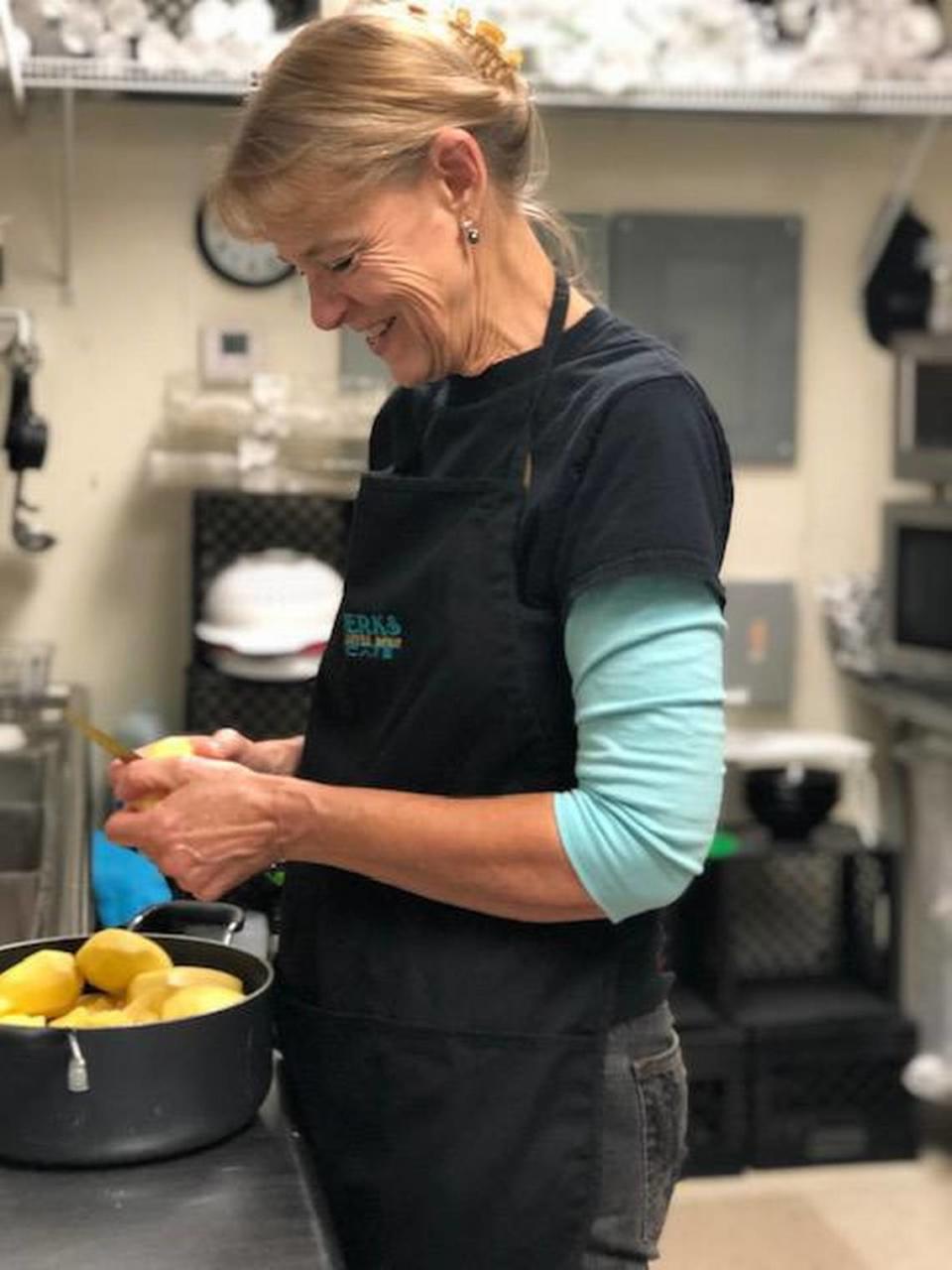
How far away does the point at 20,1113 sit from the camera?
1129 mm

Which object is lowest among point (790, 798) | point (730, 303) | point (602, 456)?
point (790, 798)

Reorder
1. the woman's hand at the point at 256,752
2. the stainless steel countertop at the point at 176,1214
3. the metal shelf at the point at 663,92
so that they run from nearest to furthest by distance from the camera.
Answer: the stainless steel countertop at the point at 176,1214
the woman's hand at the point at 256,752
the metal shelf at the point at 663,92

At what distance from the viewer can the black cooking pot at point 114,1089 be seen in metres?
1.12

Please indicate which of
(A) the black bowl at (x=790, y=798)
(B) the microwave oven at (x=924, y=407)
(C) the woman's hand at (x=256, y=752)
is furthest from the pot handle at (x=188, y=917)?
(B) the microwave oven at (x=924, y=407)

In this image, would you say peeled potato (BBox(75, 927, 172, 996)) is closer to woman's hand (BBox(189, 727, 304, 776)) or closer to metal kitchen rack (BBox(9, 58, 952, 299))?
woman's hand (BBox(189, 727, 304, 776))

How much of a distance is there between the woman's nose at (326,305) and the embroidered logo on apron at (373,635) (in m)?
0.20

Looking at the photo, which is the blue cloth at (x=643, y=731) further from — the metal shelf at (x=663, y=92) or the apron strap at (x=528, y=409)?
the metal shelf at (x=663, y=92)

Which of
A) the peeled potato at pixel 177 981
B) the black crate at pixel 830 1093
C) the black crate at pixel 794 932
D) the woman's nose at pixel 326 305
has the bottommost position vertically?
the black crate at pixel 830 1093

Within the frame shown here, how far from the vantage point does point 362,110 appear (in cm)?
115

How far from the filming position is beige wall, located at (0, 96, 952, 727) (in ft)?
10.8

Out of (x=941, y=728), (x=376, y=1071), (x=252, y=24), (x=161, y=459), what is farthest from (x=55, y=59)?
(x=376, y=1071)

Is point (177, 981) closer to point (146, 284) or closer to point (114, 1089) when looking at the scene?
point (114, 1089)

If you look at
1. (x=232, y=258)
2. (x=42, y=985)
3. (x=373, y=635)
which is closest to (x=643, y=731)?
(x=373, y=635)

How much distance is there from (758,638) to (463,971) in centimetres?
242
